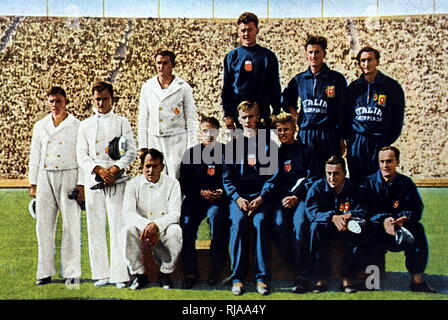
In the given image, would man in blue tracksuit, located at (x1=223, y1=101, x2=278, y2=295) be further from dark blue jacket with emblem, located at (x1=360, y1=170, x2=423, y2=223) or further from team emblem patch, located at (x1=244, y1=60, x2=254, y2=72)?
dark blue jacket with emblem, located at (x1=360, y1=170, x2=423, y2=223)

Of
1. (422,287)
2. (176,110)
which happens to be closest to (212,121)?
(176,110)

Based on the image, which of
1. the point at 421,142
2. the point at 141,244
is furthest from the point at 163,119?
the point at 421,142

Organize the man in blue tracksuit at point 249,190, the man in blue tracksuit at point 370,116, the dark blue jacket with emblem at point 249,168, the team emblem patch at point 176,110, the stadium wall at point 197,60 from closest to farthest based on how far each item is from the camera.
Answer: the man in blue tracksuit at point 249,190, the dark blue jacket with emblem at point 249,168, the man in blue tracksuit at point 370,116, the team emblem patch at point 176,110, the stadium wall at point 197,60

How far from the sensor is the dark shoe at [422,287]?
209 inches

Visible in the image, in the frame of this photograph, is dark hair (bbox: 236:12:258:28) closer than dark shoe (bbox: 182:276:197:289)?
No

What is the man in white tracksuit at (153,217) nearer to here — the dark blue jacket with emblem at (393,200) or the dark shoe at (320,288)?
the dark shoe at (320,288)

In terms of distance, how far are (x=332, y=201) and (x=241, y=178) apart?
2.50 ft

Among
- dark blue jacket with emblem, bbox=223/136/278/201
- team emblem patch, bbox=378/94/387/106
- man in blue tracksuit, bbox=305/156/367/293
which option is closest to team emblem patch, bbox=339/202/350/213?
man in blue tracksuit, bbox=305/156/367/293

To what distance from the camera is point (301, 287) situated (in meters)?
5.25

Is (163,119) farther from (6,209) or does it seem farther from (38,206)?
(6,209)

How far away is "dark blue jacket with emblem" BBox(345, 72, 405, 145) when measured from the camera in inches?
212

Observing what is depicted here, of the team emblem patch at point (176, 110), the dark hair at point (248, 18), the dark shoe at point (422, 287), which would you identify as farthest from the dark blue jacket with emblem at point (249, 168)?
the dark shoe at point (422, 287)

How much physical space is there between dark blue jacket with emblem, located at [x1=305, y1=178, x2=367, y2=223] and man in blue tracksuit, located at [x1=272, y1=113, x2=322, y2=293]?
6cm
